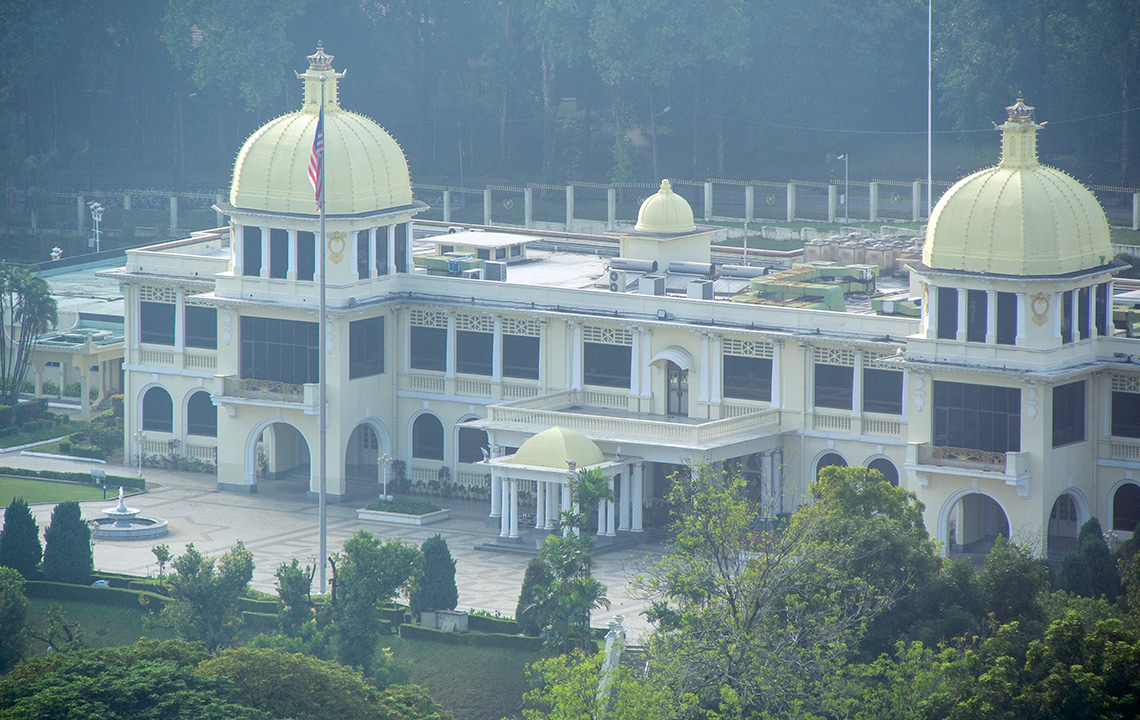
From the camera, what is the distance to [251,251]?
90.1m

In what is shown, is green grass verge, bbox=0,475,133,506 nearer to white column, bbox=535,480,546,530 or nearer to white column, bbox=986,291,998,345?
white column, bbox=535,480,546,530

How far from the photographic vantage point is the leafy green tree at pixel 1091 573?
231 feet

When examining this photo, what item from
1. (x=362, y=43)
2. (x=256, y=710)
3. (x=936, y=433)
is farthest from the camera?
(x=362, y=43)

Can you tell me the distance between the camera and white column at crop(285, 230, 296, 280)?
88938mm

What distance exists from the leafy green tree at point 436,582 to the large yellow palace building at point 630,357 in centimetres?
699

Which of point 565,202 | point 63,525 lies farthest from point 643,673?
point 565,202

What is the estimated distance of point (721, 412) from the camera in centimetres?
8550

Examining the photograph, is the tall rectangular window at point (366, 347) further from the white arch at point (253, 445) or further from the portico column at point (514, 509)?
the portico column at point (514, 509)

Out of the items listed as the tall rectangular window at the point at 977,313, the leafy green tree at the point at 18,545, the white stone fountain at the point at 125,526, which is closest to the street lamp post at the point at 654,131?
the white stone fountain at the point at 125,526

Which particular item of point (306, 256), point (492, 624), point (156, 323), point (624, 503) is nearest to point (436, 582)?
point (492, 624)

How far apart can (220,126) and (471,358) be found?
6250 cm

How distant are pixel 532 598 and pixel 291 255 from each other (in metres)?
21.8

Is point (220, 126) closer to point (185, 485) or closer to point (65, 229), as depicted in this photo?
point (65, 229)

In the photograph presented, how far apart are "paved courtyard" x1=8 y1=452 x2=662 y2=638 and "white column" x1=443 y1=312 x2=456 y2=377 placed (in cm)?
481
